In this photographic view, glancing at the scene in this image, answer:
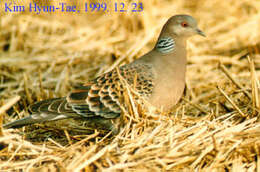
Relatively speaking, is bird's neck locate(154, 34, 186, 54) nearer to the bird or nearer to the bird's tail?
the bird

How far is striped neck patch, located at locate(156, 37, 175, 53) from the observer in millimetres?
4011

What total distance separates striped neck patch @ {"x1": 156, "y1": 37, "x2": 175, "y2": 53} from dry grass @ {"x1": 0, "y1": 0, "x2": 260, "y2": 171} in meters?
0.53

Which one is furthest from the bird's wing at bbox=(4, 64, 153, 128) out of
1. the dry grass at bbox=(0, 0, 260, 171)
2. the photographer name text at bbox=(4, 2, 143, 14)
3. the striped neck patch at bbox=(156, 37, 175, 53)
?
the photographer name text at bbox=(4, 2, 143, 14)

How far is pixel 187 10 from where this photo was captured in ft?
24.3

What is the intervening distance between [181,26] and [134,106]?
118 cm

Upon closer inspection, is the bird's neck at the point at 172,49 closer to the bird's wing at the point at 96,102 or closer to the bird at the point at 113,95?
the bird at the point at 113,95

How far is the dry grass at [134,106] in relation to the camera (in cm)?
288

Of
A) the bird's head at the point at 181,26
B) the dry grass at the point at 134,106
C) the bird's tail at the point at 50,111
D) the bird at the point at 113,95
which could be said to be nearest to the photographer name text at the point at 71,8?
the dry grass at the point at 134,106

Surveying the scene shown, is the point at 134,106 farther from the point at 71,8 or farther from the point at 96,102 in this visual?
the point at 71,8

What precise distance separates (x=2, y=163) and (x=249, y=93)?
2.21 meters

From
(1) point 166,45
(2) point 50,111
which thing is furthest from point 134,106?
(1) point 166,45

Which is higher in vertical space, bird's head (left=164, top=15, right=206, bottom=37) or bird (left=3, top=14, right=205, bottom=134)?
bird's head (left=164, top=15, right=206, bottom=37)

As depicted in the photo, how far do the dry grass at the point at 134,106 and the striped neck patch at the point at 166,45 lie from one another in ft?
1.73

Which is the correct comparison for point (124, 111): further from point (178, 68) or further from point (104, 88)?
point (178, 68)
